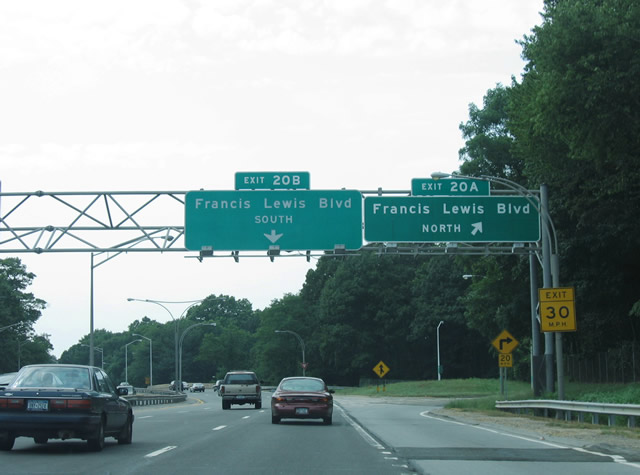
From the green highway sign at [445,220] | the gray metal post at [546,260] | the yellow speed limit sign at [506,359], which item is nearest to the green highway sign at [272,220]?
the green highway sign at [445,220]

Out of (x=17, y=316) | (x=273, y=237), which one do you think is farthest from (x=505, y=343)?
(x=17, y=316)

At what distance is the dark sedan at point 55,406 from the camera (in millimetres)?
13938

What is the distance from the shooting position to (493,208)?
29562 mm

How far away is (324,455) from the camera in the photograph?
14508 mm

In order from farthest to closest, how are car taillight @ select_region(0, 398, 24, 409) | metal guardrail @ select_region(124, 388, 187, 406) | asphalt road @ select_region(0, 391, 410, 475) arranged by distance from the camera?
metal guardrail @ select_region(124, 388, 187, 406) < car taillight @ select_region(0, 398, 24, 409) < asphalt road @ select_region(0, 391, 410, 475)

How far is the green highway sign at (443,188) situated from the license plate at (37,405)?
59.2 ft

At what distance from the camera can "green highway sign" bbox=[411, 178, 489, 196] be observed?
29844 mm

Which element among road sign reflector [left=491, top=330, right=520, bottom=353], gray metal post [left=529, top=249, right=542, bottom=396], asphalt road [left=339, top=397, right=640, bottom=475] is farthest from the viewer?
road sign reflector [left=491, top=330, right=520, bottom=353]

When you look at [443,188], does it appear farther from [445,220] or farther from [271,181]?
[271,181]

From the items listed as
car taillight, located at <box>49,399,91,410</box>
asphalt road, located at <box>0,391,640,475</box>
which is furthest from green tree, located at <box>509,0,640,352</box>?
car taillight, located at <box>49,399,91,410</box>

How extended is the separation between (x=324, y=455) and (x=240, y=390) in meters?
28.2

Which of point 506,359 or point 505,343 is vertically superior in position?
point 505,343

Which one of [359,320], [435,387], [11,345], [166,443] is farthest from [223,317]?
[166,443]

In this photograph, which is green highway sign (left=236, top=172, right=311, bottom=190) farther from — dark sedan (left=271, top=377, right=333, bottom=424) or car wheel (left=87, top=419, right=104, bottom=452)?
car wheel (left=87, top=419, right=104, bottom=452)
